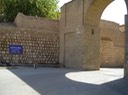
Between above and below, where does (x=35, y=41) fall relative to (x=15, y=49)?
above

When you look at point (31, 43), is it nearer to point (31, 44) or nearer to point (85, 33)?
point (31, 44)

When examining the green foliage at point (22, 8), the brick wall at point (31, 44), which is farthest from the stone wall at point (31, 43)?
the green foliage at point (22, 8)

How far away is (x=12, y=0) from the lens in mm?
31031

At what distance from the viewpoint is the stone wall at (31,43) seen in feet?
72.0

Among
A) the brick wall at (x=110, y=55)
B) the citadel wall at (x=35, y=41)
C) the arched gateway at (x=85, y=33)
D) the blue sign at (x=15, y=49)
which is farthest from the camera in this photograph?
the brick wall at (x=110, y=55)

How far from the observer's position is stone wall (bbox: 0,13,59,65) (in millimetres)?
21953

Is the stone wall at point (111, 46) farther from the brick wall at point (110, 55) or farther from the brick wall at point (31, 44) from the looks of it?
the brick wall at point (31, 44)

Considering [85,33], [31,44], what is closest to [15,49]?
[31,44]

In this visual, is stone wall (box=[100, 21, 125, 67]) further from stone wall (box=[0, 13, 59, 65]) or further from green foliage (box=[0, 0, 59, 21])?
green foliage (box=[0, 0, 59, 21])

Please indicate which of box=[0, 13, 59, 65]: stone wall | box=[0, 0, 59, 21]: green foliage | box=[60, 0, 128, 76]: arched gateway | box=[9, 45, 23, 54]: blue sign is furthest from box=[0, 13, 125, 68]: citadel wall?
box=[0, 0, 59, 21]: green foliage

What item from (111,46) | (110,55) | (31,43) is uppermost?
(31,43)

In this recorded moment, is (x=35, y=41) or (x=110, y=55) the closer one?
(x=35, y=41)

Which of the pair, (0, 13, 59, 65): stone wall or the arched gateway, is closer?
the arched gateway

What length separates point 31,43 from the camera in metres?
22.9
